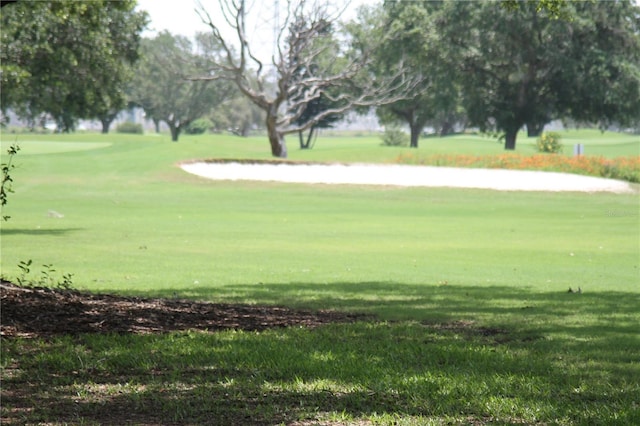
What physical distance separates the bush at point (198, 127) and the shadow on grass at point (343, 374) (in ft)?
418

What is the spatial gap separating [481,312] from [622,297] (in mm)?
2791

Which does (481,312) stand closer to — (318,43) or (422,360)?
(422,360)

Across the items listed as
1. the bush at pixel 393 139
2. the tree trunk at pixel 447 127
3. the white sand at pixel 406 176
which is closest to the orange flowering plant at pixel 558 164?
the white sand at pixel 406 176

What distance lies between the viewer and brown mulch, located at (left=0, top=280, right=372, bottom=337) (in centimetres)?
924

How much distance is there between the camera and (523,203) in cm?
3756

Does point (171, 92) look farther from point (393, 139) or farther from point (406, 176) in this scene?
point (406, 176)

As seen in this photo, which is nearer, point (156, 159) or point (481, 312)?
point (481, 312)

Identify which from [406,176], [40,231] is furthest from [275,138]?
[40,231]

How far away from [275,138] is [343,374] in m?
52.4

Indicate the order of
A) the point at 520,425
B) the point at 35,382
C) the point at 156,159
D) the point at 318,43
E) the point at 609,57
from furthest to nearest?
the point at 318,43
the point at 609,57
the point at 156,159
the point at 35,382
the point at 520,425

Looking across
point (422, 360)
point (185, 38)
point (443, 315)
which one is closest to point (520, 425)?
point (422, 360)

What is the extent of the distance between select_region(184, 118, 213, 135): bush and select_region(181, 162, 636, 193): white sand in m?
88.1

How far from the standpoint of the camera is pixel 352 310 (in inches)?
452

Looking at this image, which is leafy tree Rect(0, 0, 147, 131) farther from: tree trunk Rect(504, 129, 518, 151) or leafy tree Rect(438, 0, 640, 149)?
tree trunk Rect(504, 129, 518, 151)
